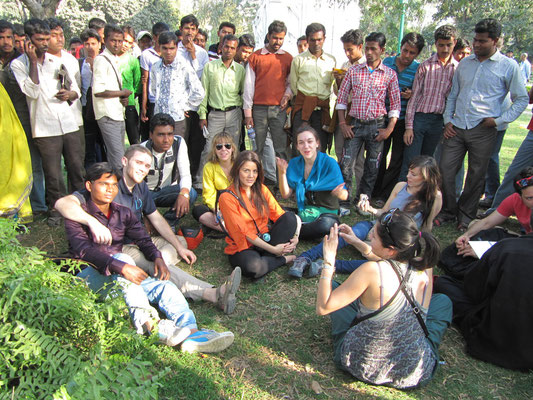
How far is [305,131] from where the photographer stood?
4.49 metres

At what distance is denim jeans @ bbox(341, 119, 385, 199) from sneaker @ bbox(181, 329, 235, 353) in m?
3.29

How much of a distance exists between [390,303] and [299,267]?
1542 mm

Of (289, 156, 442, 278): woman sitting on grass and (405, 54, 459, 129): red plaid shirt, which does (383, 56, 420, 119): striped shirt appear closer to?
(405, 54, 459, 129): red plaid shirt

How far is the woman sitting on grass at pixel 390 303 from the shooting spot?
93.5 inches

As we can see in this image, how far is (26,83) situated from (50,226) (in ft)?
5.40

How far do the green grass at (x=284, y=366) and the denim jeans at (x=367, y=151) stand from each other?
94.7 inches

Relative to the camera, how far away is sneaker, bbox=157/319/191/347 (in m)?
2.82

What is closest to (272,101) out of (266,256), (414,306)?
(266,256)

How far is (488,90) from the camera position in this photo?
4.69m

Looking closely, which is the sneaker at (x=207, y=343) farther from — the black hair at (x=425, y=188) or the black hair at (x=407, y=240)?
the black hair at (x=425, y=188)

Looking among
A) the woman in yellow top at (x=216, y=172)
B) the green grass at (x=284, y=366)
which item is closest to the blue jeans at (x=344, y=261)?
the green grass at (x=284, y=366)

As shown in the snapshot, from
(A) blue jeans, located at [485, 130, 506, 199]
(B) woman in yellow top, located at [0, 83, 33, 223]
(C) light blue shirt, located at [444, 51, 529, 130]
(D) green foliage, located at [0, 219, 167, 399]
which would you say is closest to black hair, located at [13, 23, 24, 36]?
(B) woman in yellow top, located at [0, 83, 33, 223]

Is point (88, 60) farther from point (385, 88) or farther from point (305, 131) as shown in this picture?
point (385, 88)

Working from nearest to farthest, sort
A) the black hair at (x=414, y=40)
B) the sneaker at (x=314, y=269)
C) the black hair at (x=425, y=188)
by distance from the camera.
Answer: the sneaker at (x=314, y=269)
the black hair at (x=425, y=188)
the black hair at (x=414, y=40)
